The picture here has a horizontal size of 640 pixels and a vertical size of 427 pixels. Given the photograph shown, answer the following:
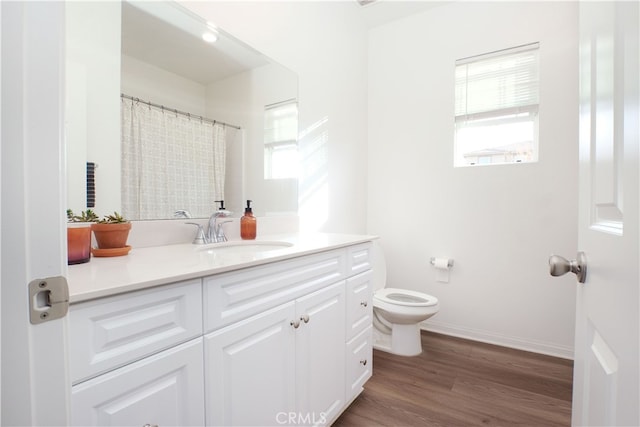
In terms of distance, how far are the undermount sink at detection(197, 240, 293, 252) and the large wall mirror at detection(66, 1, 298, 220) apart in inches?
8.3

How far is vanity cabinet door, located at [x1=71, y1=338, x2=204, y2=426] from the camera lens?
0.61m

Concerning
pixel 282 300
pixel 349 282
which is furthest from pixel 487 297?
pixel 282 300

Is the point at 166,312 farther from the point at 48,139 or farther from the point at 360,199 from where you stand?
the point at 360,199

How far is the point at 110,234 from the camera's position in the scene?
1.03 meters

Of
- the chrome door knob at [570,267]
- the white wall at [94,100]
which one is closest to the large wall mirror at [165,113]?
the white wall at [94,100]

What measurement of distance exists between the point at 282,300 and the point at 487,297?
1.97m

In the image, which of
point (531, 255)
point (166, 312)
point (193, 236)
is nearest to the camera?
point (166, 312)

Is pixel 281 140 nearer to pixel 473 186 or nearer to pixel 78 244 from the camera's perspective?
pixel 78 244

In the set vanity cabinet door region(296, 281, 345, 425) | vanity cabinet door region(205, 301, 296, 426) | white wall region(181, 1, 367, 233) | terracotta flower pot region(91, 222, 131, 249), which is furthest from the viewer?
white wall region(181, 1, 367, 233)

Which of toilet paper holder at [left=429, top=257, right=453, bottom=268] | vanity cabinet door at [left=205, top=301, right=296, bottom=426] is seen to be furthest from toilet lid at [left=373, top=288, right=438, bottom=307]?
vanity cabinet door at [left=205, top=301, right=296, bottom=426]

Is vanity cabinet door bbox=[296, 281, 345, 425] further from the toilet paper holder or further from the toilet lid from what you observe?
the toilet paper holder

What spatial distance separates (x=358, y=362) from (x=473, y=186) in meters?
1.63

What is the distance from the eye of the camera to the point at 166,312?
2.42 feet

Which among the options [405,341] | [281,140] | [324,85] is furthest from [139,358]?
[324,85]
